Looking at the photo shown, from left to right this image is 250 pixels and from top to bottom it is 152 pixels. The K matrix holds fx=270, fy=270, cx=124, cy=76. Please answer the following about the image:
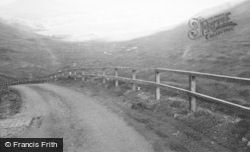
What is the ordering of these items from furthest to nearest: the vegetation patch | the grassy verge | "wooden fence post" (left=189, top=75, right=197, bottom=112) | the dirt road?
the vegetation patch < "wooden fence post" (left=189, top=75, right=197, bottom=112) < the dirt road < the grassy verge

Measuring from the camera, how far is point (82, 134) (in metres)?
7.51

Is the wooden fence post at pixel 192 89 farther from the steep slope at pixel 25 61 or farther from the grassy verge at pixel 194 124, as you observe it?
the steep slope at pixel 25 61

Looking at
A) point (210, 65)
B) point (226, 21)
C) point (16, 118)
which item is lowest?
point (16, 118)

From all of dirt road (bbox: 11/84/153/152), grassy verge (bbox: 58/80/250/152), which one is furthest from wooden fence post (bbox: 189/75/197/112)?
dirt road (bbox: 11/84/153/152)

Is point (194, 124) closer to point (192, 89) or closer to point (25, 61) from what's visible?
point (192, 89)

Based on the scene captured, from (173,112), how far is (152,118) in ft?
2.76

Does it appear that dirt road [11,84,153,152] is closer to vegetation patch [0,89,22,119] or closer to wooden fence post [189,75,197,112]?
vegetation patch [0,89,22,119]

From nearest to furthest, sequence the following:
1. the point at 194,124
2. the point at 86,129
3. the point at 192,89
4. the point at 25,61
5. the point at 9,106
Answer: the point at 194,124, the point at 86,129, the point at 192,89, the point at 9,106, the point at 25,61

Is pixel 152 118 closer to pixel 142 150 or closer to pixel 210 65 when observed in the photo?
pixel 142 150

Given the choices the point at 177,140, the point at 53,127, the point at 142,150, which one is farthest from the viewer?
the point at 53,127

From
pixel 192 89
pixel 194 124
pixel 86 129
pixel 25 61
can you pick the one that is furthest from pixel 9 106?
pixel 25 61

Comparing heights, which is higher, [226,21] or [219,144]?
[226,21]

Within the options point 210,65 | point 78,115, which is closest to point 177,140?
point 78,115

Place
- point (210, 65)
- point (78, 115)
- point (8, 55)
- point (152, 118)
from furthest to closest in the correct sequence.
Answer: point (8, 55) → point (210, 65) → point (78, 115) → point (152, 118)
